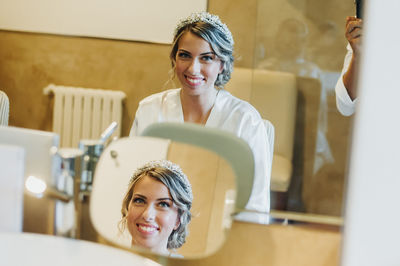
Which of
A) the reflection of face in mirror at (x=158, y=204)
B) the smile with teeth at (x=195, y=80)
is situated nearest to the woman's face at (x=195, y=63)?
the smile with teeth at (x=195, y=80)

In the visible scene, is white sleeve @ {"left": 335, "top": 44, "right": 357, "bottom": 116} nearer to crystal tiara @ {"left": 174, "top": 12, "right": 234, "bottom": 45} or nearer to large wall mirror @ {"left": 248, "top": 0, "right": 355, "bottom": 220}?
large wall mirror @ {"left": 248, "top": 0, "right": 355, "bottom": 220}

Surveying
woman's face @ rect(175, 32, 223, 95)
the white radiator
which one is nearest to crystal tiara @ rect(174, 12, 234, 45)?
woman's face @ rect(175, 32, 223, 95)

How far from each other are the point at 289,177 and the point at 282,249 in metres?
0.10

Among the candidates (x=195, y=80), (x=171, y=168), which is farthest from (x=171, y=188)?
(x=195, y=80)

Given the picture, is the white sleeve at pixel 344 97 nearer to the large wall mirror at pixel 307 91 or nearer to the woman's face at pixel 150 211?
the large wall mirror at pixel 307 91

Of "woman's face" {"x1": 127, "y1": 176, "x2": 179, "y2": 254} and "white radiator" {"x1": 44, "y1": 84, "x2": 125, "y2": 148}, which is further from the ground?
"white radiator" {"x1": 44, "y1": 84, "x2": 125, "y2": 148}

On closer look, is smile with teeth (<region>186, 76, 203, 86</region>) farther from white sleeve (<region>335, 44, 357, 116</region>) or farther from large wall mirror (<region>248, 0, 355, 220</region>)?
white sleeve (<region>335, 44, 357, 116</region>)

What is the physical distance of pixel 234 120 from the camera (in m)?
0.64

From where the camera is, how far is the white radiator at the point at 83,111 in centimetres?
64

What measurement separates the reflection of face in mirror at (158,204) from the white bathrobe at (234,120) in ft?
0.20

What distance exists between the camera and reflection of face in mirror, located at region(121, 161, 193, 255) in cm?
64

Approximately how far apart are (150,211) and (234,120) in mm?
156

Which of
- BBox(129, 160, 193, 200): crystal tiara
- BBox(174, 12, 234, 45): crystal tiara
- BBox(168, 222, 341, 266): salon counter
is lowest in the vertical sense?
BBox(168, 222, 341, 266): salon counter

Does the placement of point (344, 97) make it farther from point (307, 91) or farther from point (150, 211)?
point (150, 211)
